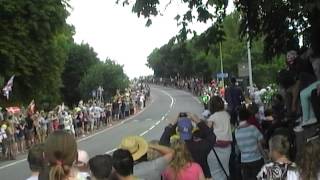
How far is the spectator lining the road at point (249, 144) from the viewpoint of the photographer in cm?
956

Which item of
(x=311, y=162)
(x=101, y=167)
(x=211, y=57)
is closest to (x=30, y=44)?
(x=211, y=57)

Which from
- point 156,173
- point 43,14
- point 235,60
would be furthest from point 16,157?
point 235,60

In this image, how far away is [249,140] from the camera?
31.4ft

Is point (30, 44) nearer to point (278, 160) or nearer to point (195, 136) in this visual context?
point (195, 136)

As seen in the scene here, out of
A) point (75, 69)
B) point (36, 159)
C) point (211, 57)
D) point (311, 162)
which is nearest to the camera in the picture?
point (311, 162)

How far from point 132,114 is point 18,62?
22.9m

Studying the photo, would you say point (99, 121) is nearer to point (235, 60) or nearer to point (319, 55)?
point (235, 60)

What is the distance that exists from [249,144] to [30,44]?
119 ft

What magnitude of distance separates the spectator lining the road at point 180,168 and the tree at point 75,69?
83.6 metres

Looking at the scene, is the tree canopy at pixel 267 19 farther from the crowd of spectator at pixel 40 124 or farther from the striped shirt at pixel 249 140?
the crowd of spectator at pixel 40 124

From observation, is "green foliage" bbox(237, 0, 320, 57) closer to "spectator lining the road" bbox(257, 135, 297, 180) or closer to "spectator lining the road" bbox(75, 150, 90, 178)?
"spectator lining the road" bbox(257, 135, 297, 180)

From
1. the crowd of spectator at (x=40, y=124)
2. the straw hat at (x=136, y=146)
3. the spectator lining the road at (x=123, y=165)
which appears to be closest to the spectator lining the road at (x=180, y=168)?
the straw hat at (x=136, y=146)

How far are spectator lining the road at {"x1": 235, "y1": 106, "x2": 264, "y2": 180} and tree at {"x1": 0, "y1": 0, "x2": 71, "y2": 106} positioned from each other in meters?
32.8

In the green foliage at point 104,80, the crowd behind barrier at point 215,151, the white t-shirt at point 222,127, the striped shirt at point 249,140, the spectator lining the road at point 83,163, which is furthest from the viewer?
the green foliage at point 104,80
